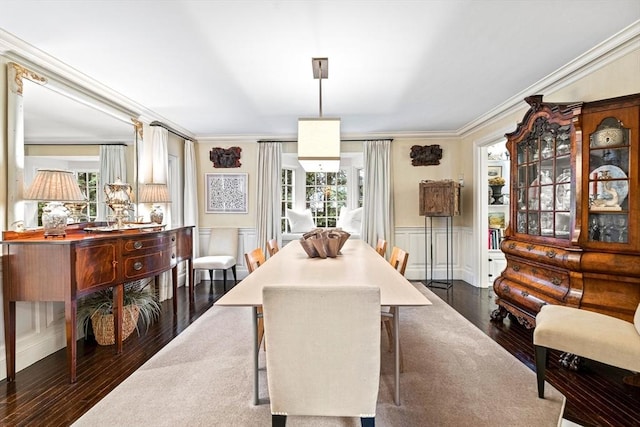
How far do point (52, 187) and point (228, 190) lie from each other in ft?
10.3

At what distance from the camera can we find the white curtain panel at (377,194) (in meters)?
5.31

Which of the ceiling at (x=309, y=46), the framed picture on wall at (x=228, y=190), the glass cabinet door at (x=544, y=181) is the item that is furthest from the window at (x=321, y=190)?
the glass cabinet door at (x=544, y=181)

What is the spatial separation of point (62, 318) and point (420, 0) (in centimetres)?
356

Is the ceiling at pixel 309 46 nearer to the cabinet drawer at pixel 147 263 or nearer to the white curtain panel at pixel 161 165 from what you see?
the white curtain panel at pixel 161 165

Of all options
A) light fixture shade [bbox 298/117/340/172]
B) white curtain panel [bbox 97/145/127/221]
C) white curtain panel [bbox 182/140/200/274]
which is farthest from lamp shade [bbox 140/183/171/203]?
light fixture shade [bbox 298/117/340/172]

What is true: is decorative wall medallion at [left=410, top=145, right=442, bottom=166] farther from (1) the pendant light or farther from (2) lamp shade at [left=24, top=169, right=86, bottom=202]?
(2) lamp shade at [left=24, top=169, right=86, bottom=202]

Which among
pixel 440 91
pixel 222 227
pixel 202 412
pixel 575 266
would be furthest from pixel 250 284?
pixel 222 227

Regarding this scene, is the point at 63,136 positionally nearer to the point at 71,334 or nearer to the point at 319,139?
the point at 71,334

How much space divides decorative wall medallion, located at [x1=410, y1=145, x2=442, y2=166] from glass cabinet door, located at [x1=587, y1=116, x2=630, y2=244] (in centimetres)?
291

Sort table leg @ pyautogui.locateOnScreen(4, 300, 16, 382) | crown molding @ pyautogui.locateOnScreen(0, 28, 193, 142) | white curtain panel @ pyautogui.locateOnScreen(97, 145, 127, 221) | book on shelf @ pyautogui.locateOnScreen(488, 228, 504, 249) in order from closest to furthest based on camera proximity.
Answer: table leg @ pyautogui.locateOnScreen(4, 300, 16, 382) < crown molding @ pyautogui.locateOnScreen(0, 28, 193, 142) < white curtain panel @ pyautogui.locateOnScreen(97, 145, 127, 221) < book on shelf @ pyautogui.locateOnScreen(488, 228, 504, 249)

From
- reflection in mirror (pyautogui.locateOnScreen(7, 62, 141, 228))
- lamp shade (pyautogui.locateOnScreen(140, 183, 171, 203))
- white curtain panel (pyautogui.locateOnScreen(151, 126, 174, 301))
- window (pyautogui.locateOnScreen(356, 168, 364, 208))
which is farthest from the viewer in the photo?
window (pyautogui.locateOnScreen(356, 168, 364, 208))

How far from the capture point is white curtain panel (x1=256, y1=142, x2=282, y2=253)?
5.35 m

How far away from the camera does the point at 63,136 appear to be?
2.85m

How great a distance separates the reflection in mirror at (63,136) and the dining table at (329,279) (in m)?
1.81
